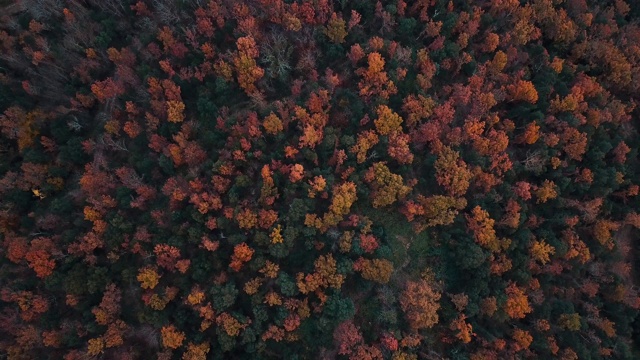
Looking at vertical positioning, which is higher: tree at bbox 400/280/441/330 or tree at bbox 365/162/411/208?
tree at bbox 365/162/411/208

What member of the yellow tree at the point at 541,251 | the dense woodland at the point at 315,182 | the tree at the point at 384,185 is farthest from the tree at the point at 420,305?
the yellow tree at the point at 541,251

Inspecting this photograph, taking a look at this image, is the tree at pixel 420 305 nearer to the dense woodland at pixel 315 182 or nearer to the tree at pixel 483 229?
the dense woodland at pixel 315 182

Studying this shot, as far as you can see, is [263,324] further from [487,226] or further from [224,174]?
[487,226]

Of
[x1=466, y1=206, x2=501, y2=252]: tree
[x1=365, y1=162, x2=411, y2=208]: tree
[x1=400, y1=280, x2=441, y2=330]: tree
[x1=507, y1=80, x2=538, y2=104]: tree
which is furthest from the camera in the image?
[x1=507, y1=80, x2=538, y2=104]: tree

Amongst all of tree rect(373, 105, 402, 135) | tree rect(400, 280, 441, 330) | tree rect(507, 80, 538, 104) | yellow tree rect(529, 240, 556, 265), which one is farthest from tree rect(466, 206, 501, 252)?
tree rect(507, 80, 538, 104)

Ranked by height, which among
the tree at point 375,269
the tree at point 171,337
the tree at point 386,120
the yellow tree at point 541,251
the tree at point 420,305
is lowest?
the tree at point 171,337

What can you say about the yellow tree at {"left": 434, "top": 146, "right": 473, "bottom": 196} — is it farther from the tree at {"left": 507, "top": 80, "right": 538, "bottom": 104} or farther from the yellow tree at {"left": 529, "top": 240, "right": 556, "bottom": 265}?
the tree at {"left": 507, "top": 80, "right": 538, "bottom": 104}

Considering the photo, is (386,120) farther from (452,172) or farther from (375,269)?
(375,269)

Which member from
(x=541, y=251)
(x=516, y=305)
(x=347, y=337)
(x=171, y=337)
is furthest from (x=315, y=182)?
(x=541, y=251)

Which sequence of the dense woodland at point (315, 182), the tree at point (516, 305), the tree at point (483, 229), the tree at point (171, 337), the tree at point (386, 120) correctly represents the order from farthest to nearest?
1. the tree at point (386, 120)
2. the tree at point (483, 229)
3. the tree at point (516, 305)
4. the dense woodland at point (315, 182)
5. the tree at point (171, 337)
